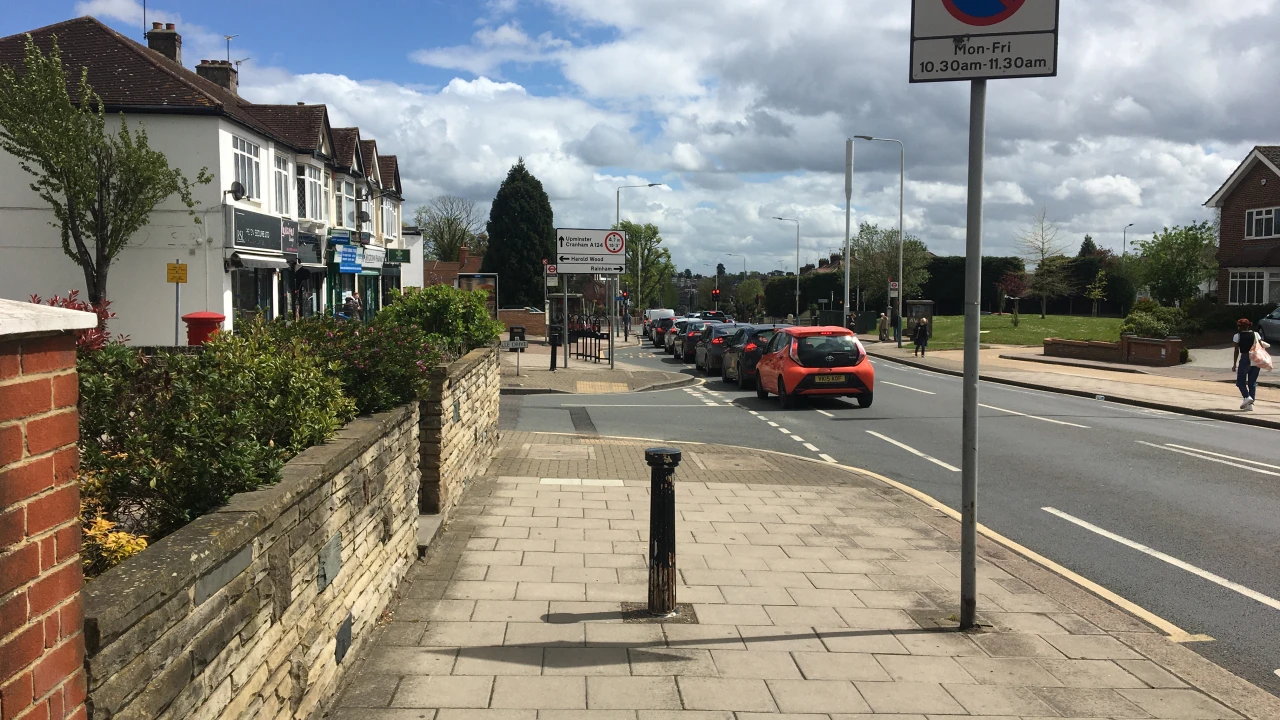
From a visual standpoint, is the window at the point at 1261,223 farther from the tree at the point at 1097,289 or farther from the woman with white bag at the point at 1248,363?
the woman with white bag at the point at 1248,363

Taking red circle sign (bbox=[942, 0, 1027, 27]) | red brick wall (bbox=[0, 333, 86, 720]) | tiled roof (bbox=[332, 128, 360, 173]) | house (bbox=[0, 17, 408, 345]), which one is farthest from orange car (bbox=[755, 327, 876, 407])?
tiled roof (bbox=[332, 128, 360, 173])

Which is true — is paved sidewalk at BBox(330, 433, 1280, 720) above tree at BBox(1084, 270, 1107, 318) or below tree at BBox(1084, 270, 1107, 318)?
below

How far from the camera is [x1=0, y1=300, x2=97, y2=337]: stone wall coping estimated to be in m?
2.07

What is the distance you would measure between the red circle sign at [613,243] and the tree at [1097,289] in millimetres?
49268

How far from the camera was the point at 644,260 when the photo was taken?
360ft

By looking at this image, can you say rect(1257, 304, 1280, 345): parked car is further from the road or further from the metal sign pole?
the metal sign pole

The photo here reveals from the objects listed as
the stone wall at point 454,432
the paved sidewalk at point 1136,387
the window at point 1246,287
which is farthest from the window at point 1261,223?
the stone wall at point 454,432

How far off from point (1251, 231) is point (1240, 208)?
1.36 metres

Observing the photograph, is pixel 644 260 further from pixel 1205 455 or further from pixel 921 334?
pixel 1205 455

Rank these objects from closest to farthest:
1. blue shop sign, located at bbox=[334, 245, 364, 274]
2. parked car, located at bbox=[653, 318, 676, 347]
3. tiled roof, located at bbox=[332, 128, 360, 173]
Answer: blue shop sign, located at bbox=[334, 245, 364, 274] → tiled roof, located at bbox=[332, 128, 360, 173] → parked car, located at bbox=[653, 318, 676, 347]

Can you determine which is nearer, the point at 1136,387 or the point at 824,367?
the point at 824,367

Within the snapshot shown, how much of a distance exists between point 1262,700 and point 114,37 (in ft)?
102

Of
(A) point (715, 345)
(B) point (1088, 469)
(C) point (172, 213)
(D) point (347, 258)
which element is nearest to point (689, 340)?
(A) point (715, 345)

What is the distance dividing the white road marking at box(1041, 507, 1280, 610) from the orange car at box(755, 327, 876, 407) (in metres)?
9.11
